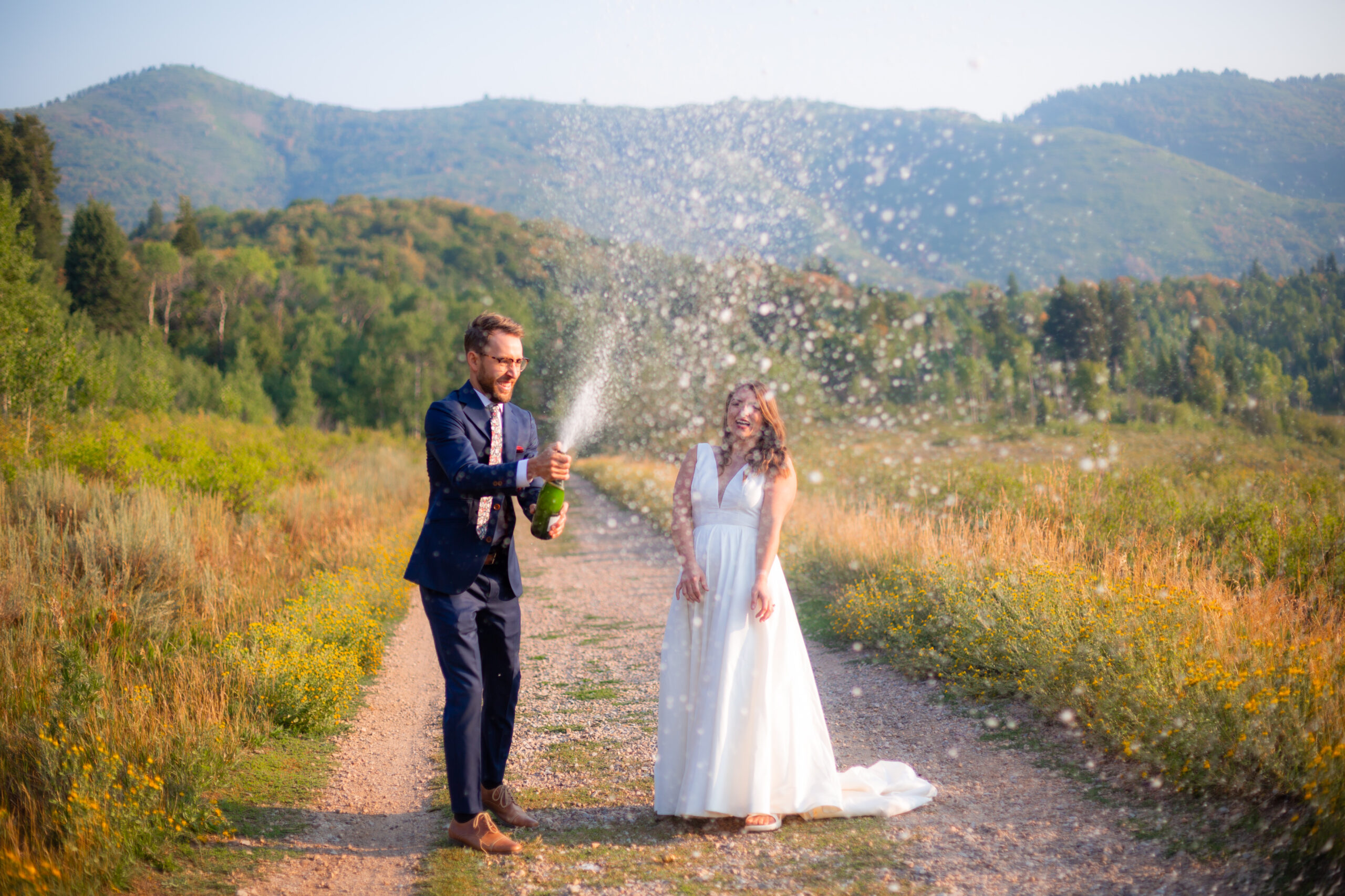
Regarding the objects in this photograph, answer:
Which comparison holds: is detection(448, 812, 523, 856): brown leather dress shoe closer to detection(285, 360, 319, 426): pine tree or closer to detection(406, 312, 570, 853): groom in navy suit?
detection(406, 312, 570, 853): groom in navy suit

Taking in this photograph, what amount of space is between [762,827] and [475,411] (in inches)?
93.0

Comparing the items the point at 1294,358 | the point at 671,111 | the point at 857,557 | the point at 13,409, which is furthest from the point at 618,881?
the point at 671,111

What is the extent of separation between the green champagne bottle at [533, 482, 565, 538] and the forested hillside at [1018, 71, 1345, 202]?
3164 centimetres

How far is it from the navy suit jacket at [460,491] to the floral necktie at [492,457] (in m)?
0.01

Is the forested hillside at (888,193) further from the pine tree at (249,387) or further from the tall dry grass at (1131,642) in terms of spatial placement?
the tall dry grass at (1131,642)

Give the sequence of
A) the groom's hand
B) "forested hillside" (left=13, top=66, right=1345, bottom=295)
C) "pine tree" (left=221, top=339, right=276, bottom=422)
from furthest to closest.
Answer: "pine tree" (left=221, top=339, right=276, bottom=422) < "forested hillside" (left=13, top=66, right=1345, bottom=295) < the groom's hand

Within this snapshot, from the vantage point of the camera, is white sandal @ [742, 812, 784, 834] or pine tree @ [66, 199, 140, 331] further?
pine tree @ [66, 199, 140, 331]

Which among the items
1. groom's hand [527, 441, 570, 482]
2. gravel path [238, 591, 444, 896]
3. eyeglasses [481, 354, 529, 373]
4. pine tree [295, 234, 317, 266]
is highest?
pine tree [295, 234, 317, 266]

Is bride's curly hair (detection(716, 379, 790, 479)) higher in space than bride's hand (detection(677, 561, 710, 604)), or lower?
higher

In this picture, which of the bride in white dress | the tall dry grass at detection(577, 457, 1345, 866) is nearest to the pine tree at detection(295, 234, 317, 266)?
the tall dry grass at detection(577, 457, 1345, 866)

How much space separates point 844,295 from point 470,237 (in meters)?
57.9

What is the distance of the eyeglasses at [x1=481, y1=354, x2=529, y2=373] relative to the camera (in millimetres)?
3365

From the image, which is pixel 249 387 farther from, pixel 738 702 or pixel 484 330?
pixel 738 702

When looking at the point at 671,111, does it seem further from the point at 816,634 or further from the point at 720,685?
the point at 720,685
